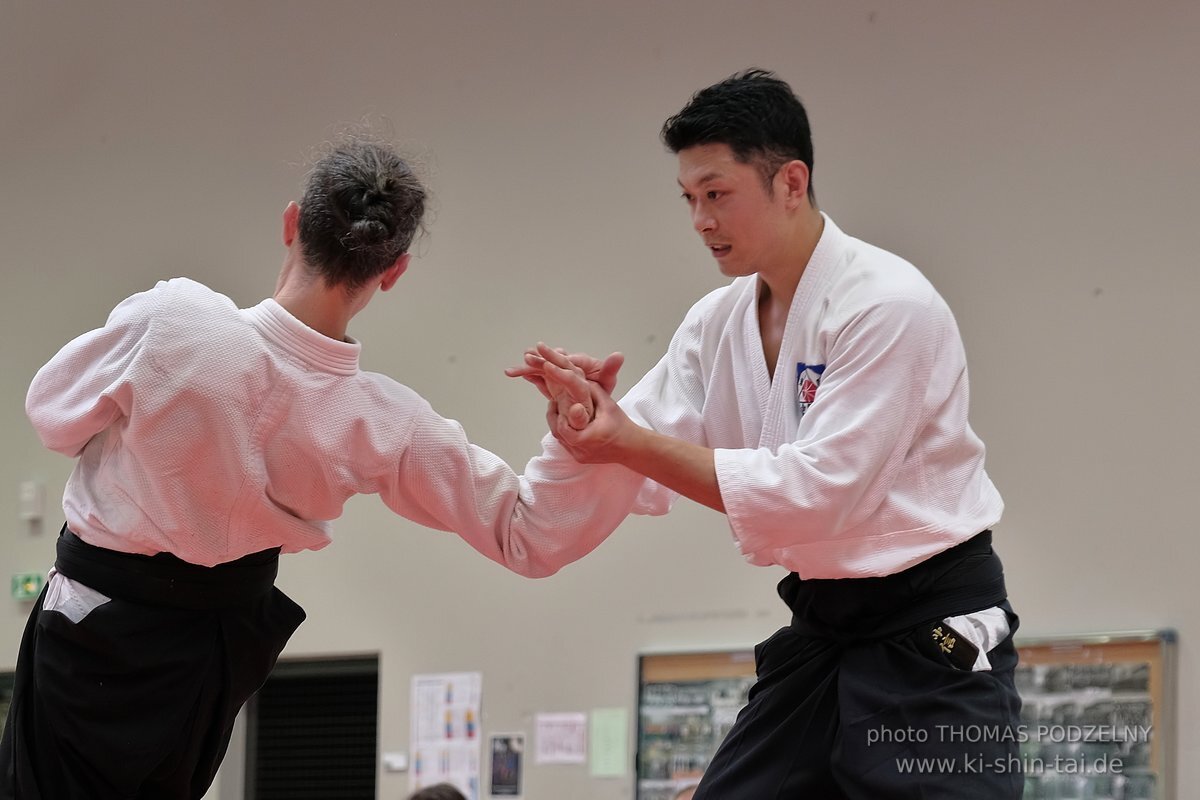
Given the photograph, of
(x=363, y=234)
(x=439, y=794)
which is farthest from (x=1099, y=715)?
Answer: (x=363, y=234)

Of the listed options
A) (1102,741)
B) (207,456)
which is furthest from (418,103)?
(207,456)

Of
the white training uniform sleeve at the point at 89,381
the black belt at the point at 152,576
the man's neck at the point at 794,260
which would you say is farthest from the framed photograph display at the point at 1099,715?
the white training uniform sleeve at the point at 89,381

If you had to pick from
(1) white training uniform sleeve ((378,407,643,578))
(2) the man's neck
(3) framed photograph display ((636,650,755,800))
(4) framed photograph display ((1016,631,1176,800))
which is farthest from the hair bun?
(3) framed photograph display ((636,650,755,800))

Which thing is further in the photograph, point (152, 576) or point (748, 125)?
point (748, 125)

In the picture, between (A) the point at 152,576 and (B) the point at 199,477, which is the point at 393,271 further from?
(A) the point at 152,576

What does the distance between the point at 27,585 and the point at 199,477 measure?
4.93m

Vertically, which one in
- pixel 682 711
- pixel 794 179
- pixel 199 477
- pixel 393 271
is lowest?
pixel 682 711

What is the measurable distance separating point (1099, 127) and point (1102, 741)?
1.98 meters

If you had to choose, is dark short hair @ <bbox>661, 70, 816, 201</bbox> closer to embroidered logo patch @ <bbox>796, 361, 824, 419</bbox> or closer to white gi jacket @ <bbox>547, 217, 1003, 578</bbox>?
white gi jacket @ <bbox>547, 217, 1003, 578</bbox>

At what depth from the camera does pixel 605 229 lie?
19.4 ft

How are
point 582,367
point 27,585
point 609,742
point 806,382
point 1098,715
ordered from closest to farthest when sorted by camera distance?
point 806,382, point 582,367, point 1098,715, point 609,742, point 27,585

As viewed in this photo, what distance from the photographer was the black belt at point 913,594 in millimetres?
2395

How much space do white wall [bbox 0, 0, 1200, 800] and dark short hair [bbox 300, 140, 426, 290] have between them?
2.70m

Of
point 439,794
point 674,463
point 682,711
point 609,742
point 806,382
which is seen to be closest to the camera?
point 674,463
